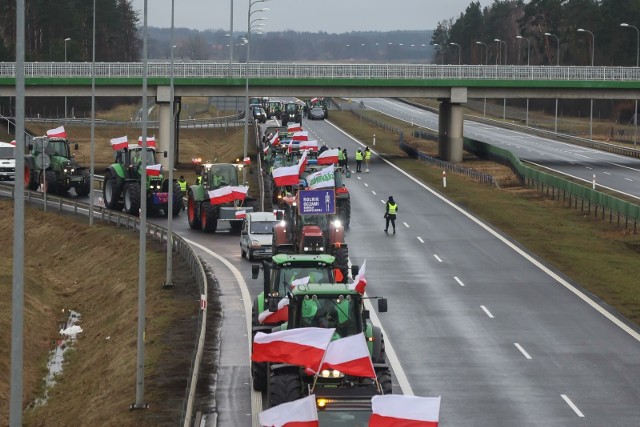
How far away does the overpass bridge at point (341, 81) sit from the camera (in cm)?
9238

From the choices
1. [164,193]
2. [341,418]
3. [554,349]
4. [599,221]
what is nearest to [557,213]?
[599,221]

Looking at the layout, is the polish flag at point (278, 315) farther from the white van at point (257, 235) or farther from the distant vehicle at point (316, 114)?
the distant vehicle at point (316, 114)

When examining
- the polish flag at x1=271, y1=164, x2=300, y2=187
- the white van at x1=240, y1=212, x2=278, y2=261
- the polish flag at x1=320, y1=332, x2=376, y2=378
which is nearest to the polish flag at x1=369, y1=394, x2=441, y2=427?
the polish flag at x1=320, y1=332, x2=376, y2=378

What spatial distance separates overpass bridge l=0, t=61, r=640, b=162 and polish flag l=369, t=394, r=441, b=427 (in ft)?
243

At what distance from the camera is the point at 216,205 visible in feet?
192

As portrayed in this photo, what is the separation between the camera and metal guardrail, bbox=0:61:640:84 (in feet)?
305

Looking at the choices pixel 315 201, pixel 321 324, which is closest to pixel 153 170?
pixel 315 201

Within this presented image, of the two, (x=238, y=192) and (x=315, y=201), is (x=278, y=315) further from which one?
(x=238, y=192)

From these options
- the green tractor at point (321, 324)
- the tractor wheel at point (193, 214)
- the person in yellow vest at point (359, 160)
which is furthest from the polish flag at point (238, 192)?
the green tractor at point (321, 324)

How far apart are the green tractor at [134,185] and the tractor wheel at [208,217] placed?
188 inches

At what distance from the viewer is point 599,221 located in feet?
208

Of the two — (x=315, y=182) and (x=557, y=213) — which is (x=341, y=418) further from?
(x=557, y=213)

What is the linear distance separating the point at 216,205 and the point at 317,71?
38962 millimetres

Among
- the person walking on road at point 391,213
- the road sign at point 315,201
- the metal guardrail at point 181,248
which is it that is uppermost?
the road sign at point 315,201
